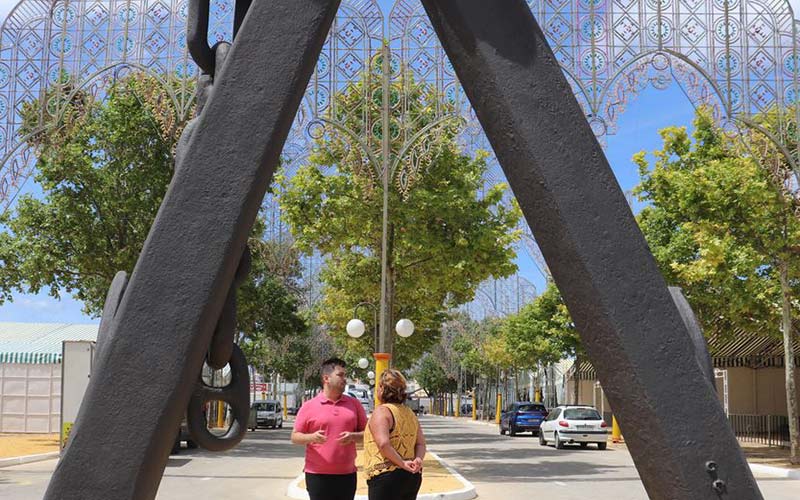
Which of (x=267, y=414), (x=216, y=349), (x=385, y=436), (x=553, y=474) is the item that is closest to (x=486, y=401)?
(x=267, y=414)

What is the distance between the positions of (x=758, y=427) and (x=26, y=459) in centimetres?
2718

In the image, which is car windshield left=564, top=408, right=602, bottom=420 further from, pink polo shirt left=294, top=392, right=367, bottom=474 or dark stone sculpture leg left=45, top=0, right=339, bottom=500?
dark stone sculpture leg left=45, top=0, right=339, bottom=500

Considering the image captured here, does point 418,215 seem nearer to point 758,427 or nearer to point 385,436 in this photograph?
point 385,436

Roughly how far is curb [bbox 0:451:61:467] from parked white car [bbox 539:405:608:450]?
16.9 metres

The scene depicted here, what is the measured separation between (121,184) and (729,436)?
2452cm

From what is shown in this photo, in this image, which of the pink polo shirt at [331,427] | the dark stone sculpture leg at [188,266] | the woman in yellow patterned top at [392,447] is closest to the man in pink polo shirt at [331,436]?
the pink polo shirt at [331,427]

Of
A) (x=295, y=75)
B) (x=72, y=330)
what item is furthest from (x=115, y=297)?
(x=72, y=330)

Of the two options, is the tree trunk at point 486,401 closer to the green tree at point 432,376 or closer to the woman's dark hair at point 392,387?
the green tree at point 432,376

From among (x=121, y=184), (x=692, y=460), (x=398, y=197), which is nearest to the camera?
(x=692, y=460)

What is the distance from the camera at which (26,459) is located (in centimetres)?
2145

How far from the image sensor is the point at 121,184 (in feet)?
85.1

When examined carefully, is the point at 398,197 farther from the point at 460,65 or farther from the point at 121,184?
the point at 460,65

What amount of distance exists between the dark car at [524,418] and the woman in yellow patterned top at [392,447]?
35.4 m

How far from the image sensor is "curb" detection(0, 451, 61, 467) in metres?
20.2
